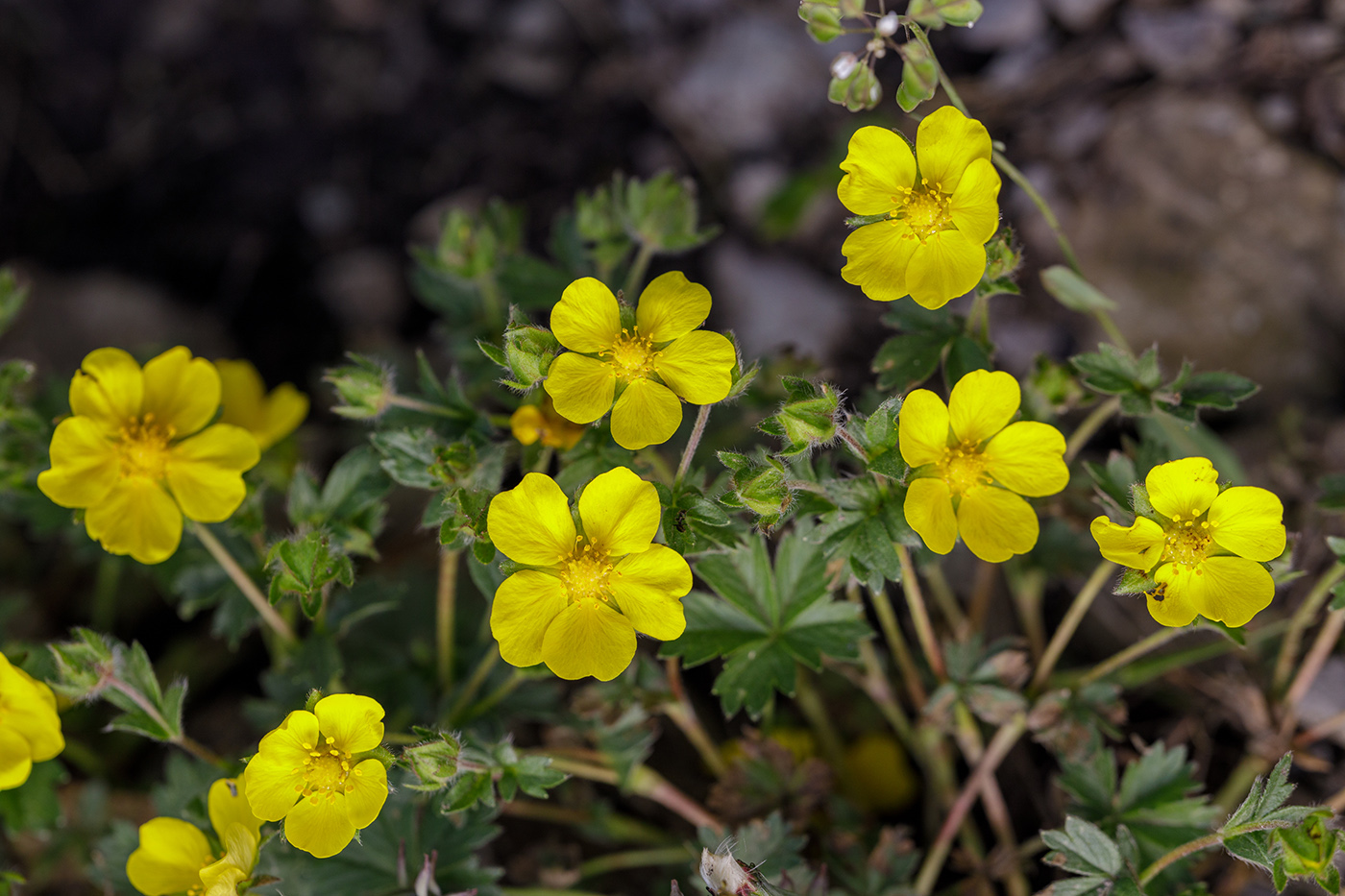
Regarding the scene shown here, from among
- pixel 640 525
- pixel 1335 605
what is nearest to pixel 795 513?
pixel 640 525

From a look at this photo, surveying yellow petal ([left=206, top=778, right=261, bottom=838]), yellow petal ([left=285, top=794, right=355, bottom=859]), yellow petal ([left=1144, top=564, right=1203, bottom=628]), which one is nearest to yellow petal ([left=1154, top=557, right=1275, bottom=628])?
yellow petal ([left=1144, top=564, right=1203, bottom=628])

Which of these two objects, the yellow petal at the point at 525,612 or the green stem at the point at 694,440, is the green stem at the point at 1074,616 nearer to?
the green stem at the point at 694,440

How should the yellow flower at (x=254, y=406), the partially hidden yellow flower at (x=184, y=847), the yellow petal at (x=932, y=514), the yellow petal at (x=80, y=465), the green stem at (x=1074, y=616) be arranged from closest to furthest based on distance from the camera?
1. the yellow petal at (x=932, y=514)
2. the partially hidden yellow flower at (x=184, y=847)
3. the yellow petal at (x=80, y=465)
4. the green stem at (x=1074, y=616)
5. the yellow flower at (x=254, y=406)

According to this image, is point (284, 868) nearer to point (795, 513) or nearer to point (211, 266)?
point (795, 513)

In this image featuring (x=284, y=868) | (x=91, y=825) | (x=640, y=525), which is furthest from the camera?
(x=91, y=825)

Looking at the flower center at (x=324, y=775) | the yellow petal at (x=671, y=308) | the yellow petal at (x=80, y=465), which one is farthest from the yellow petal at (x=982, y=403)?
the yellow petal at (x=80, y=465)

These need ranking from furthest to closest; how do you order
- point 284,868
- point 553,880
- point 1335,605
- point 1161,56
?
point 1161,56, point 553,880, point 284,868, point 1335,605
